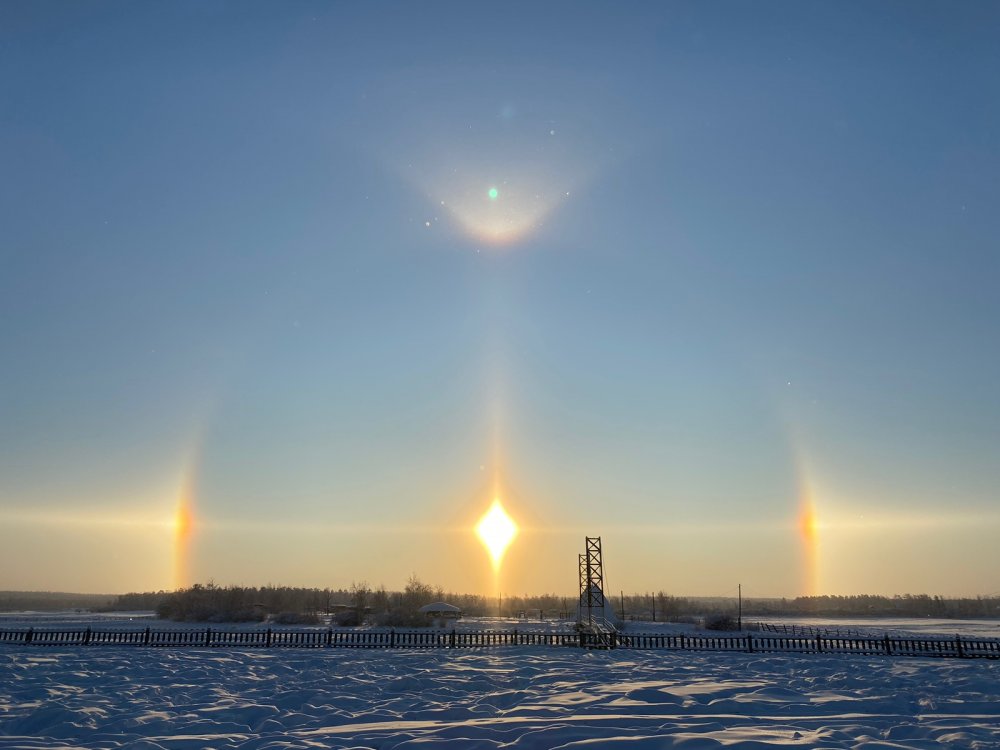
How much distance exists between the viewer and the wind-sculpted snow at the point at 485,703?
11.4m

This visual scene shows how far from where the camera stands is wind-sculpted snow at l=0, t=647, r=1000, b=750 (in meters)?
11.4

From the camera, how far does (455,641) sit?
32.4 meters

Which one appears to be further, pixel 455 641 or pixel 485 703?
pixel 455 641

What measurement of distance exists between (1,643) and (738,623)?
51.0 metres

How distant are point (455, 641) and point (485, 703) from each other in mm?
18328

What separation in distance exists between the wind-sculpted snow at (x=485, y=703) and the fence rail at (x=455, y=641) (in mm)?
6421

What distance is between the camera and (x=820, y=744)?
1084 cm

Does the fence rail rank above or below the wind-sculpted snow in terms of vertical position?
below

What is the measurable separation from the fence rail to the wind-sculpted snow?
21.1 ft

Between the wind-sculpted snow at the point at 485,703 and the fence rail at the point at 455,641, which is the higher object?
the wind-sculpted snow at the point at 485,703

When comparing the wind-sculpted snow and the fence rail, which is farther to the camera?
the fence rail

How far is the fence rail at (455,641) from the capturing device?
3084 cm

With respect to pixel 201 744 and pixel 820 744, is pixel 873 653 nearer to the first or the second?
pixel 820 744

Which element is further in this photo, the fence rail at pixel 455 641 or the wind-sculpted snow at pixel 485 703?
the fence rail at pixel 455 641
